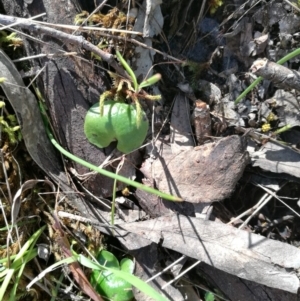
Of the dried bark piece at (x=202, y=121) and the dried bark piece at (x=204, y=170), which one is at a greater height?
the dried bark piece at (x=202, y=121)

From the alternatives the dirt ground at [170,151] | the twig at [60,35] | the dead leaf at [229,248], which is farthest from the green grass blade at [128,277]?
the twig at [60,35]

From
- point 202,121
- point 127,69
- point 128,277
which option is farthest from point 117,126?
point 128,277

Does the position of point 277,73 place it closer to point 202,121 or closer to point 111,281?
point 202,121

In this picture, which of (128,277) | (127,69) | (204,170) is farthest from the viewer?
(204,170)

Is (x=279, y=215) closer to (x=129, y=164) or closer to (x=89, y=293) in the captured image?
(x=129, y=164)

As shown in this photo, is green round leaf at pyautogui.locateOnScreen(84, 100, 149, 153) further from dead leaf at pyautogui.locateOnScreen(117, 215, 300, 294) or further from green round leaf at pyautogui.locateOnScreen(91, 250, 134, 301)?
green round leaf at pyautogui.locateOnScreen(91, 250, 134, 301)

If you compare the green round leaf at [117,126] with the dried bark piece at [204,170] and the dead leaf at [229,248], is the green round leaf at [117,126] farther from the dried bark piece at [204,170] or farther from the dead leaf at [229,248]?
the dead leaf at [229,248]
